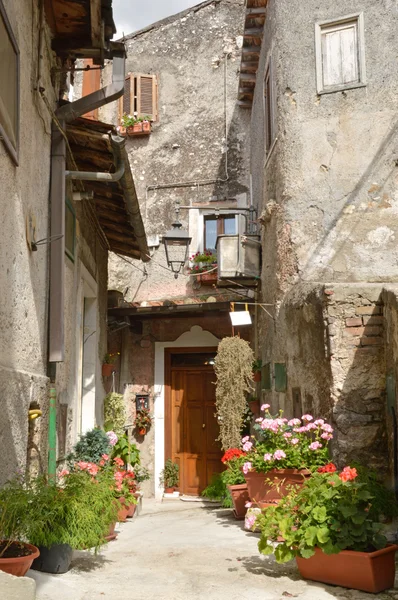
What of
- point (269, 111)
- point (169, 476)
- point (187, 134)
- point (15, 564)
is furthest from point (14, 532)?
point (187, 134)

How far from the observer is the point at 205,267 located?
36.7 feet

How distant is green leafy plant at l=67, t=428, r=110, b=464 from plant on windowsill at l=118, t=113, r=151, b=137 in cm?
726

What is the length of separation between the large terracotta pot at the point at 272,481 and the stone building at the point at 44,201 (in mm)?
1799

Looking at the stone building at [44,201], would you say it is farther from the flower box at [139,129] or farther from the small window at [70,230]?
the flower box at [139,129]

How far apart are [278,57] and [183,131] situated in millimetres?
4634

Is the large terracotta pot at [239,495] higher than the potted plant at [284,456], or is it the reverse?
the potted plant at [284,456]

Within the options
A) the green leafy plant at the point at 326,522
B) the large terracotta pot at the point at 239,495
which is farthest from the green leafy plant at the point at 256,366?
the green leafy plant at the point at 326,522

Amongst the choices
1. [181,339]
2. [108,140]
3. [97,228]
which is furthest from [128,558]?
[181,339]

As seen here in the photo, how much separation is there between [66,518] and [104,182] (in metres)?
3.81

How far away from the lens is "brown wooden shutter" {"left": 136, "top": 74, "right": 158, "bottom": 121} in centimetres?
1261

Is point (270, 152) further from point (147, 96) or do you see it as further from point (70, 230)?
point (147, 96)

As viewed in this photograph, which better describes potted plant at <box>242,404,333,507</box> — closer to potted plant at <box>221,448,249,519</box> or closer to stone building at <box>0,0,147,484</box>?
potted plant at <box>221,448,249,519</box>

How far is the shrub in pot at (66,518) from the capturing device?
365 cm

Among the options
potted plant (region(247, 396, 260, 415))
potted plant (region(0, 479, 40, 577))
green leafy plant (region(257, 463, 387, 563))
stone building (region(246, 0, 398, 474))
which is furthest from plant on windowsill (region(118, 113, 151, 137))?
potted plant (region(0, 479, 40, 577))
